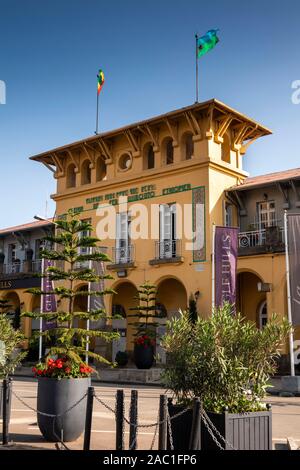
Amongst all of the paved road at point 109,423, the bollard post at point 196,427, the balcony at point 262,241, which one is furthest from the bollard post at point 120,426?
the balcony at point 262,241

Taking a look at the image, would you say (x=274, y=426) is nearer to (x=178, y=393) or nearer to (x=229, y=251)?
(x=178, y=393)

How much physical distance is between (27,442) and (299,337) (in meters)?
15.1

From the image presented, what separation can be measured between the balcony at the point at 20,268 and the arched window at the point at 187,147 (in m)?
11.7

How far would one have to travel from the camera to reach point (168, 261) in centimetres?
2477

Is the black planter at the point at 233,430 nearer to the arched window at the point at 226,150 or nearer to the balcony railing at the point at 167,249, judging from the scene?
the balcony railing at the point at 167,249

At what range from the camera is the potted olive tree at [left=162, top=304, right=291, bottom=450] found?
723 centimetres

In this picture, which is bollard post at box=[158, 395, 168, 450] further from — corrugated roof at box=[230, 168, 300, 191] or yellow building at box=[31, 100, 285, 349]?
corrugated roof at box=[230, 168, 300, 191]

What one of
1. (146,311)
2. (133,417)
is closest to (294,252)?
(146,311)

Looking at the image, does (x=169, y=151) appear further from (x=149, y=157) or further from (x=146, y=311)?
(x=146, y=311)

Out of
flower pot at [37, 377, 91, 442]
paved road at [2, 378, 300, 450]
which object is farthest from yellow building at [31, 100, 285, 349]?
flower pot at [37, 377, 91, 442]

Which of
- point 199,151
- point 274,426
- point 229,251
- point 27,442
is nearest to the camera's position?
point 27,442

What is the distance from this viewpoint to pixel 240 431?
705cm

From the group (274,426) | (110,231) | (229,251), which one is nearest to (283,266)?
(229,251)

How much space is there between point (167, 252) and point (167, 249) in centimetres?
14
